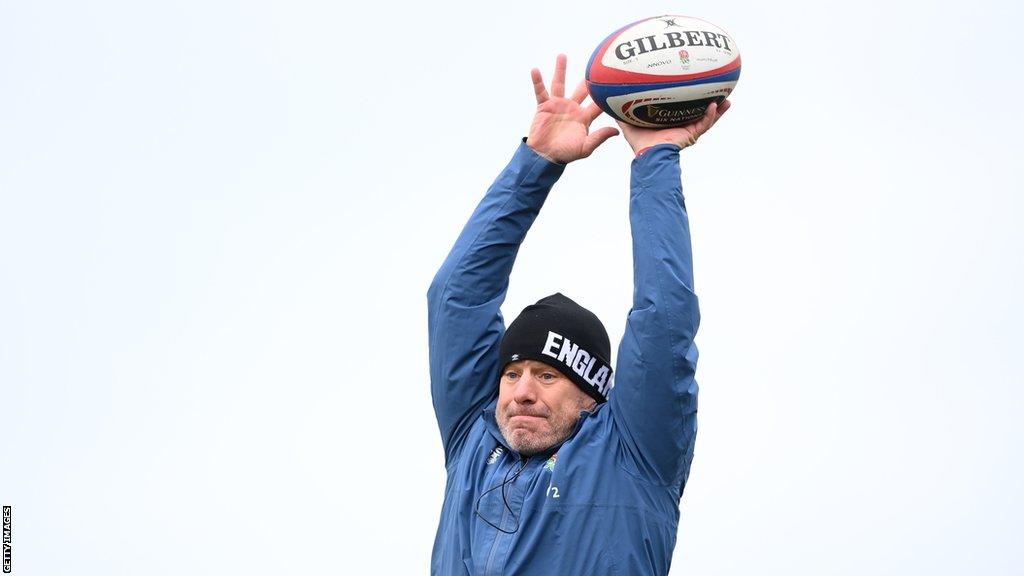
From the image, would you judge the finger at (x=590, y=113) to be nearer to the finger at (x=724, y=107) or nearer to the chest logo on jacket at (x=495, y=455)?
the finger at (x=724, y=107)

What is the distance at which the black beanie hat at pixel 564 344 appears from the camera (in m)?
6.20

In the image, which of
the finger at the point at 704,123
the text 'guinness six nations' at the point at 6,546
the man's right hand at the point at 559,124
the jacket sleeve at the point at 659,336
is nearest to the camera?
the jacket sleeve at the point at 659,336

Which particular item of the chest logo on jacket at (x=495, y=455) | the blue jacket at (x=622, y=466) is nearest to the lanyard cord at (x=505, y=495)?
the blue jacket at (x=622, y=466)

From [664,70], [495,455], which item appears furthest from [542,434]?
[664,70]

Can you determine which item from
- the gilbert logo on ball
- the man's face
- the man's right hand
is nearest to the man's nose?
the man's face

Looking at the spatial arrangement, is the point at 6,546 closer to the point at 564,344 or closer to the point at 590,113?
the point at 564,344

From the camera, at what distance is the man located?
5.78m

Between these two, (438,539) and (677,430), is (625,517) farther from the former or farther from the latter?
(438,539)

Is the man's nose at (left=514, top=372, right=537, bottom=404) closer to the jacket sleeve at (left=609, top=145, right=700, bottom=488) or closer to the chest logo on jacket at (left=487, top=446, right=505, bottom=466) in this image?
the chest logo on jacket at (left=487, top=446, right=505, bottom=466)

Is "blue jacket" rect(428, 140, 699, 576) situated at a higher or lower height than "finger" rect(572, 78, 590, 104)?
lower

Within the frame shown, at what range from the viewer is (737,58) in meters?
6.01

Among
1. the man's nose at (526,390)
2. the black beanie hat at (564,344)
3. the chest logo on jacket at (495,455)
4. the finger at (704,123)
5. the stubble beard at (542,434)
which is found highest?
the finger at (704,123)

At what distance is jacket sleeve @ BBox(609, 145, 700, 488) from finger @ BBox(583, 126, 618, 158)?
32cm

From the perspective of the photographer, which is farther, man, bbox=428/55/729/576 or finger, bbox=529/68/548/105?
finger, bbox=529/68/548/105
